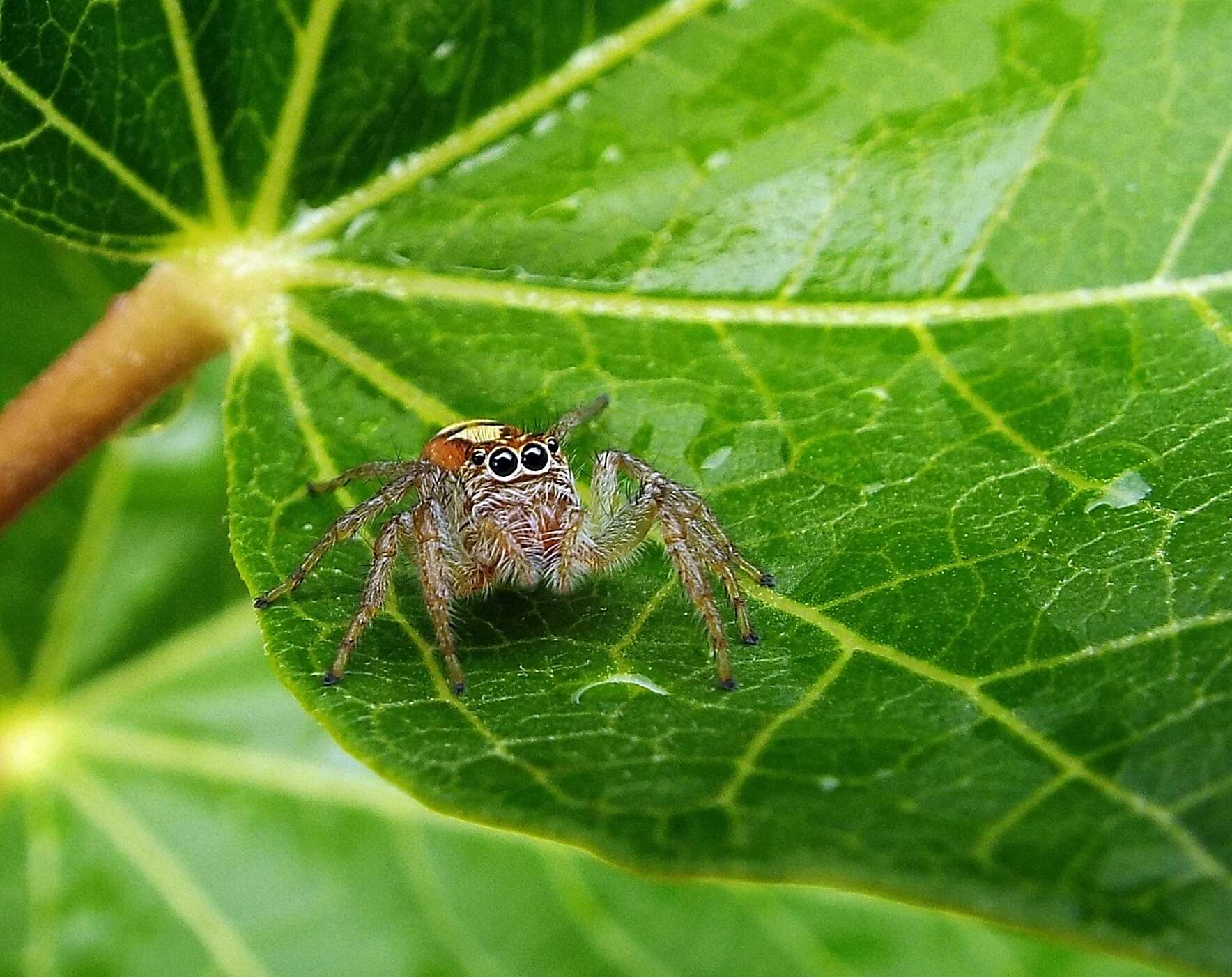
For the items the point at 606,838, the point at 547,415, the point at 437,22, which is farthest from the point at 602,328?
the point at 606,838

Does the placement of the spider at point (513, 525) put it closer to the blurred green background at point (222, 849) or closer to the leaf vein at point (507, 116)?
the leaf vein at point (507, 116)

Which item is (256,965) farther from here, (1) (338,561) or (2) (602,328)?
(2) (602,328)

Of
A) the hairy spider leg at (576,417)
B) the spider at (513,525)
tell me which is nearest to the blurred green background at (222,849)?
the spider at (513,525)

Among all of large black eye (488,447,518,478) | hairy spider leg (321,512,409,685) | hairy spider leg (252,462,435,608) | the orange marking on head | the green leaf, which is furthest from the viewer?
large black eye (488,447,518,478)

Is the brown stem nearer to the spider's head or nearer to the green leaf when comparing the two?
the green leaf

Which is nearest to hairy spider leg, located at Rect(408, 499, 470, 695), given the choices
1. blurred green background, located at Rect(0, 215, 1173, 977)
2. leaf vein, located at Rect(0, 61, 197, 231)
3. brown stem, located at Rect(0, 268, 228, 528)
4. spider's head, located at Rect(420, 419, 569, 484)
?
spider's head, located at Rect(420, 419, 569, 484)

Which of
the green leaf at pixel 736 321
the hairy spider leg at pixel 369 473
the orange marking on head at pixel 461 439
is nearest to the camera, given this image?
the green leaf at pixel 736 321

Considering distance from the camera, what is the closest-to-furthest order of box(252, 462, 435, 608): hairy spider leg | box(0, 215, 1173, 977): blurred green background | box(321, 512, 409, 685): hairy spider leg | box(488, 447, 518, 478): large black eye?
box(321, 512, 409, 685): hairy spider leg
box(252, 462, 435, 608): hairy spider leg
box(488, 447, 518, 478): large black eye
box(0, 215, 1173, 977): blurred green background
